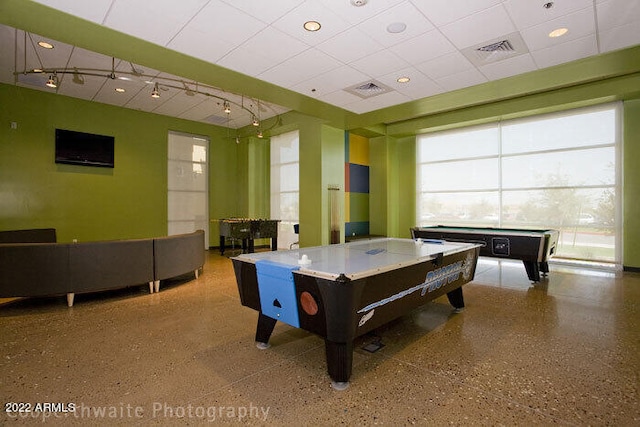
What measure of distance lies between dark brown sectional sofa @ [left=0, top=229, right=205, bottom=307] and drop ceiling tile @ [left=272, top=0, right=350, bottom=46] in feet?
10.3

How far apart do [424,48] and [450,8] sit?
819 mm

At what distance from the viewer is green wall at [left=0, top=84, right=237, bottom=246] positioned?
606 centimetres

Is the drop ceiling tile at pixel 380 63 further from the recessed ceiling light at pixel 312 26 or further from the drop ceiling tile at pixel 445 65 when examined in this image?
the recessed ceiling light at pixel 312 26

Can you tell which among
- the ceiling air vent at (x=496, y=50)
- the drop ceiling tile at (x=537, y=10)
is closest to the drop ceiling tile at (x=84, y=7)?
the drop ceiling tile at (x=537, y=10)

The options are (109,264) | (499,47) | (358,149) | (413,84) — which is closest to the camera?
(109,264)

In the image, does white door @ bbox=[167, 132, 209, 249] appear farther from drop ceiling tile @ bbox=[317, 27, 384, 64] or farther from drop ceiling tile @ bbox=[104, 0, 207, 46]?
drop ceiling tile @ bbox=[317, 27, 384, 64]

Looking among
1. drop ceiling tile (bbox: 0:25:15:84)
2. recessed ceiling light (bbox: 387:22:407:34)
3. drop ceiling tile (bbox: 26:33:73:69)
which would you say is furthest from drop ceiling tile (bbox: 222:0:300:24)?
drop ceiling tile (bbox: 0:25:15:84)

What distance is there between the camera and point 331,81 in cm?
507

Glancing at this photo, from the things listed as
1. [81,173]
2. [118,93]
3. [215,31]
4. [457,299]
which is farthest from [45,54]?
[457,299]

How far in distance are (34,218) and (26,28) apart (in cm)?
438

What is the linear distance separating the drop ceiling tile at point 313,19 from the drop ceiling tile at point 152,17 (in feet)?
2.82

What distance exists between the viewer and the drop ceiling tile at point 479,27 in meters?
3.34

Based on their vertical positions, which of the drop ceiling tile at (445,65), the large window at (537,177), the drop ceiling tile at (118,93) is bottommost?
the large window at (537,177)

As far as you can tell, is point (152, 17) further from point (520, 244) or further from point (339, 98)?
point (520, 244)
